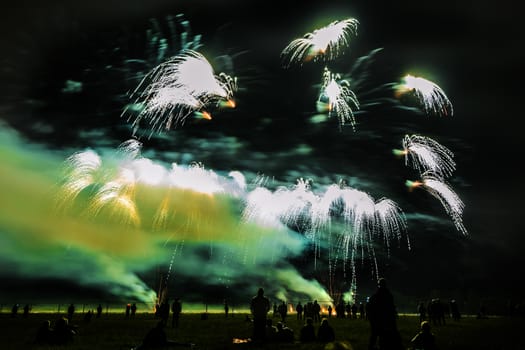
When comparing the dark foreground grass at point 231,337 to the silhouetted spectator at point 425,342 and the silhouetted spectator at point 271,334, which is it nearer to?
the silhouetted spectator at point 271,334

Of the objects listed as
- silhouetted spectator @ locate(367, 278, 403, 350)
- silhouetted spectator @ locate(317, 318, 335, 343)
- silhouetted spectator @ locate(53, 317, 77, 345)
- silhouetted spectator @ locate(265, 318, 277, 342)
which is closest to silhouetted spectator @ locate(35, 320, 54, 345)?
silhouetted spectator @ locate(53, 317, 77, 345)

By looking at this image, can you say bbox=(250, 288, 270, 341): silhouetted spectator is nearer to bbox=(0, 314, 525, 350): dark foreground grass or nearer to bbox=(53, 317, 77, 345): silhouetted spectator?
bbox=(0, 314, 525, 350): dark foreground grass

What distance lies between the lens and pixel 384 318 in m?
12.0

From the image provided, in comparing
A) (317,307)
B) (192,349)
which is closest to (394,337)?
(192,349)

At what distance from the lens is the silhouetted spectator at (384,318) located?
11664 millimetres

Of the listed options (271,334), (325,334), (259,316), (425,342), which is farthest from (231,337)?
(425,342)

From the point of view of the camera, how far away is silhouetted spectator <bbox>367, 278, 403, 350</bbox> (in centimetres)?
1166

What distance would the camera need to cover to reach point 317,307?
109 feet

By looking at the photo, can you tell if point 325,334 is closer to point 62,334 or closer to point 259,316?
point 259,316

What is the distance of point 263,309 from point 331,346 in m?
5.72

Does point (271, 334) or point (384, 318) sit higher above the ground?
point (384, 318)

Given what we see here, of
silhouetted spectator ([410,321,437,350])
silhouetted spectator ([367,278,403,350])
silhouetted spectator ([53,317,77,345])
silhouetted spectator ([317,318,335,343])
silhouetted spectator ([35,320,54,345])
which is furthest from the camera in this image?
silhouetted spectator ([53,317,77,345])

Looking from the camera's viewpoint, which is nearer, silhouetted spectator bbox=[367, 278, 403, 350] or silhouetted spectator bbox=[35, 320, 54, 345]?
silhouetted spectator bbox=[367, 278, 403, 350]

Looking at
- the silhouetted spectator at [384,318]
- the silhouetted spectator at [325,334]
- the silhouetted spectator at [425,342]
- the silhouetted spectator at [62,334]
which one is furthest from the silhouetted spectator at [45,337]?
the silhouetted spectator at [425,342]
